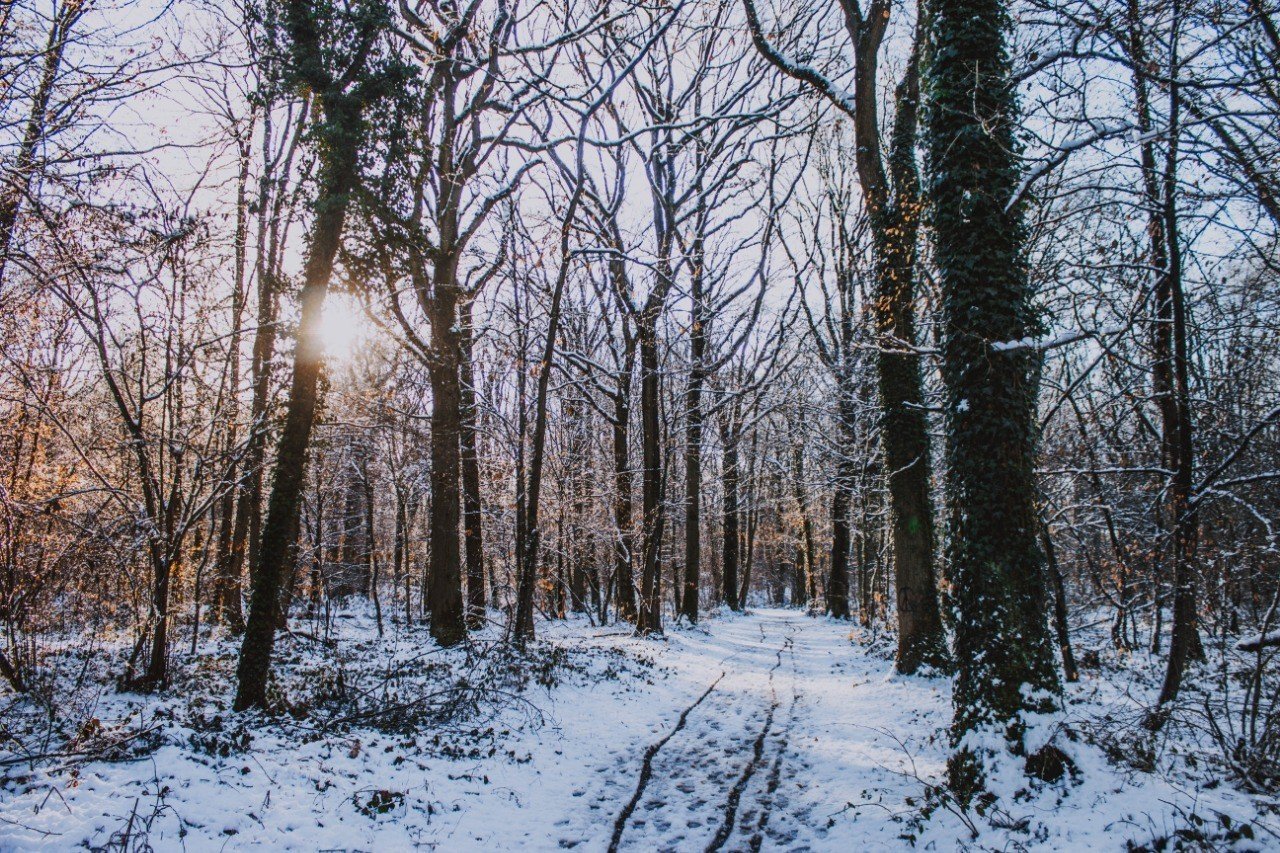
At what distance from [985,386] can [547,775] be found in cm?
605

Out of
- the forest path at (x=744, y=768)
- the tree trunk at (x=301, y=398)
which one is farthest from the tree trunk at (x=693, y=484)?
the tree trunk at (x=301, y=398)

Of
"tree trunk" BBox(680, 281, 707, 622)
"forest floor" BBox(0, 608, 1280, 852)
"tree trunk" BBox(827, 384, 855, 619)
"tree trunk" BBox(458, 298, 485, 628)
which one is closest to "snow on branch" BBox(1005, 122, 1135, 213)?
"forest floor" BBox(0, 608, 1280, 852)

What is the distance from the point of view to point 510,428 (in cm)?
1791

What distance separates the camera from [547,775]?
6.48 metres

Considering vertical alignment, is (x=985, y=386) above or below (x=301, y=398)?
below

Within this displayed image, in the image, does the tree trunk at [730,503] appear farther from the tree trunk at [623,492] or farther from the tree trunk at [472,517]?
the tree trunk at [472,517]

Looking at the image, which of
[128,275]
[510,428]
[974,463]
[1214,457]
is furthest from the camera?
[510,428]

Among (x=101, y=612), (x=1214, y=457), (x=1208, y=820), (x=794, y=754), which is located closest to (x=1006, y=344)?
(x=1208, y=820)

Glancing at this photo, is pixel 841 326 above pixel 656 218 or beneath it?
beneath

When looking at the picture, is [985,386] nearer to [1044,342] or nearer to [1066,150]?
[1044,342]

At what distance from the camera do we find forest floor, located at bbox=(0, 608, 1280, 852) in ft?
14.2

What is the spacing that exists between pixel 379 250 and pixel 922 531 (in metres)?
10.4

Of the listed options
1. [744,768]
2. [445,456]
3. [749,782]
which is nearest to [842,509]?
[445,456]

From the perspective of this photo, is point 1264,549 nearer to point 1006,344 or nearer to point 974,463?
point 974,463
